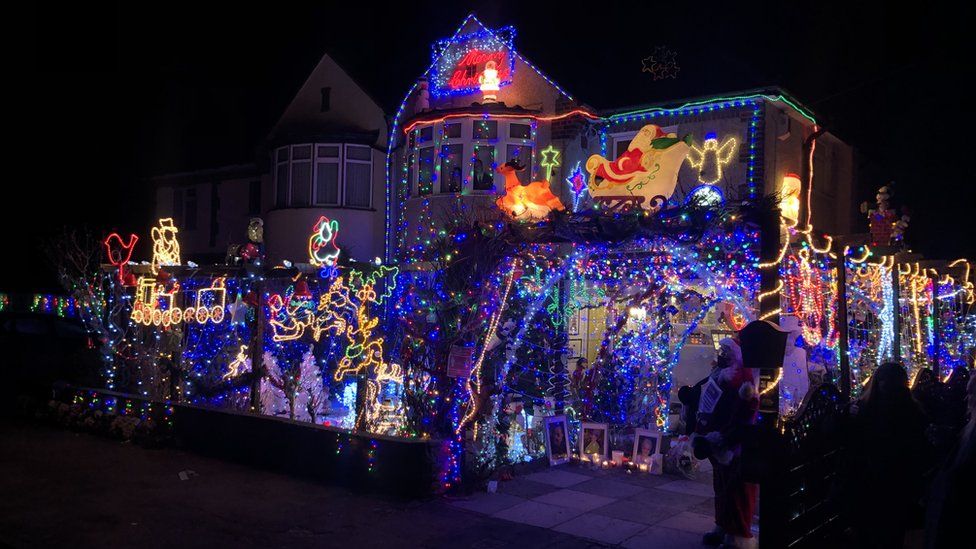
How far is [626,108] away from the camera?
14938mm

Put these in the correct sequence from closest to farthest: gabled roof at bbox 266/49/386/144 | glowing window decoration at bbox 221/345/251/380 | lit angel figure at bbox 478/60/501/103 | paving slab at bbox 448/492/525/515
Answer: paving slab at bbox 448/492/525/515 → glowing window decoration at bbox 221/345/251/380 → lit angel figure at bbox 478/60/501/103 → gabled roof at bbox 266/49/386/144

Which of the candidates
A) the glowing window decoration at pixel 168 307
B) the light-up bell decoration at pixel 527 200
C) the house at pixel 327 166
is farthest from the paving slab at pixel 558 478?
the house at pixel 327 166

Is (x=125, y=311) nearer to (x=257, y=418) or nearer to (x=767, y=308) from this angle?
(x=257, y=418)

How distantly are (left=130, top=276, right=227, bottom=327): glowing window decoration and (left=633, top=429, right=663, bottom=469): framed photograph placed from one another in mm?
6627

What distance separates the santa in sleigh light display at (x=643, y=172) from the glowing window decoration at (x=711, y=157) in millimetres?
3657

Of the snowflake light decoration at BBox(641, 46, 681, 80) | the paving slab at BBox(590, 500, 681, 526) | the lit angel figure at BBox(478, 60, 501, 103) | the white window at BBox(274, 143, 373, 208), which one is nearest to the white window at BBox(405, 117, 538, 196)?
the lit angel figure at BBox(478, 60, 501, 103)

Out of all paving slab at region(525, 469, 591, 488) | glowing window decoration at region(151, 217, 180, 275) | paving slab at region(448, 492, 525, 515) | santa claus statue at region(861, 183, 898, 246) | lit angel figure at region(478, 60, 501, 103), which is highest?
lit angel figure at region(478, 60, 501, 103)

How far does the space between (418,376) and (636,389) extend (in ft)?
11.7

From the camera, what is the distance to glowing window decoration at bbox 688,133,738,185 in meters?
13.2

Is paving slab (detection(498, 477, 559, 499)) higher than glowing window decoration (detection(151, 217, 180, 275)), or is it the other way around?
glowing window decoration (detection(151, 217, 180, 275))

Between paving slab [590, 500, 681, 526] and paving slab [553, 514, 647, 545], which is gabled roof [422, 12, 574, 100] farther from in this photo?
paving slab [553, 514, 647, 545]

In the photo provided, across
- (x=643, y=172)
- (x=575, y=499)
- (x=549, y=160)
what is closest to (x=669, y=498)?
(x=575, y=499)

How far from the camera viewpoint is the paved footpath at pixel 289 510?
6.70 metres

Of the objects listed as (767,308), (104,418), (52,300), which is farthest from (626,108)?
(52,300)
